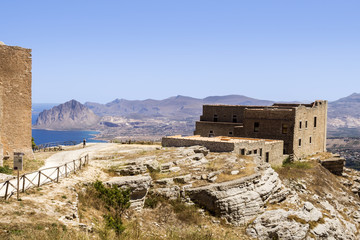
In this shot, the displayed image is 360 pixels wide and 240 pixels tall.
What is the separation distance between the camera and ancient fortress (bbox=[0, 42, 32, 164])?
32.6 metres

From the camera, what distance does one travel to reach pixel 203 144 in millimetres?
43031

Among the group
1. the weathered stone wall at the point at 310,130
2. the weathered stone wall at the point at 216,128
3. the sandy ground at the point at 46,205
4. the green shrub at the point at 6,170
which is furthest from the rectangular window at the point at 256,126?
the green shrub at the point at 6,170

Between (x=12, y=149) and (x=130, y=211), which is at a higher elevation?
(x=12, y=149)

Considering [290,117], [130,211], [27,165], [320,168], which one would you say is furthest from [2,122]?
[320,168]

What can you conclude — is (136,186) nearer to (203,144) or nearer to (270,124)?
(203,144)

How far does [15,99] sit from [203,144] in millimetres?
20038

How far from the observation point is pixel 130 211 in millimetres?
27594

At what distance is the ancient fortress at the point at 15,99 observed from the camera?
32594mm

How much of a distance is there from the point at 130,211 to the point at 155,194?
140 inches

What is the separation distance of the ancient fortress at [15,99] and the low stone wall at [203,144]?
16.9m

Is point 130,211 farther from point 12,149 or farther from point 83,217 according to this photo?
point 12,149

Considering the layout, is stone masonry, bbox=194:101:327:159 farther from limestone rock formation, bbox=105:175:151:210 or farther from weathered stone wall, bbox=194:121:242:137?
limestone rock formation, bbox=105:175:151:210

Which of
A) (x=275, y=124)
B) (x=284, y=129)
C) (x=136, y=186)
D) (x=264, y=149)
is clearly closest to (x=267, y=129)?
(x=275, y=124)

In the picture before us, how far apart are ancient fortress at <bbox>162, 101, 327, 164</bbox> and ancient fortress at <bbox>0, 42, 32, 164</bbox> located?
680 inches
